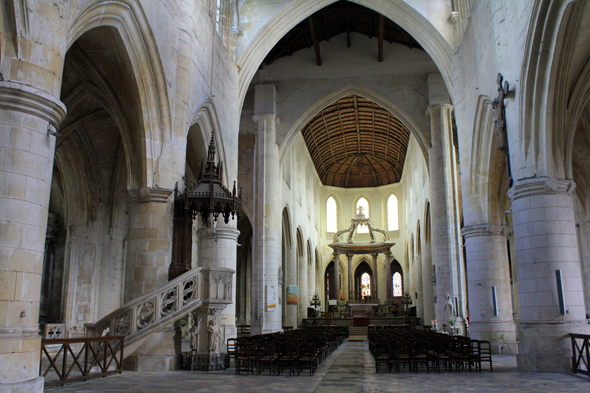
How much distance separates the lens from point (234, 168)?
53.7 ft

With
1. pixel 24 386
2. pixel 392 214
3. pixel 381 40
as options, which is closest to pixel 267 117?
pixel 381 40

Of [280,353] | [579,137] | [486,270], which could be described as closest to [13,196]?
[280,353]

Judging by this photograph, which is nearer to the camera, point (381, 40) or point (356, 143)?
point (381, 40)

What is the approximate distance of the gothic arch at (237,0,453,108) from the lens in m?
17.4

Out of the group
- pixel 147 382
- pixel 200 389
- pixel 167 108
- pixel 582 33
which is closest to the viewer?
pixel 200 389

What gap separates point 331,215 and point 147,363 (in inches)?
1454

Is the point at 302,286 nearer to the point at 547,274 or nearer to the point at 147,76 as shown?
the point at 147,76

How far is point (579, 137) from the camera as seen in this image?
1538cm

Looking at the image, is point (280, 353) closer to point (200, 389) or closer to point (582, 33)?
point (200, 389)

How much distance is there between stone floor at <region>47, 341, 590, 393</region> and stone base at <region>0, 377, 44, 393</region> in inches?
41.1

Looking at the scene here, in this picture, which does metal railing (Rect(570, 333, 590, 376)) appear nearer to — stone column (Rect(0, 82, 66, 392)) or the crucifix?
the crucifix

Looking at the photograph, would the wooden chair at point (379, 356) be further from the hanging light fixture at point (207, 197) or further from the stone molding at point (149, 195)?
the stone molding at point (149, 195)

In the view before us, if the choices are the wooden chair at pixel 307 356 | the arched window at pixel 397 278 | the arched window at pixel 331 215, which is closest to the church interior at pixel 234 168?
the wooden chair at pixel 307 356

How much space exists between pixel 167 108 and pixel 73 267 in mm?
7622
